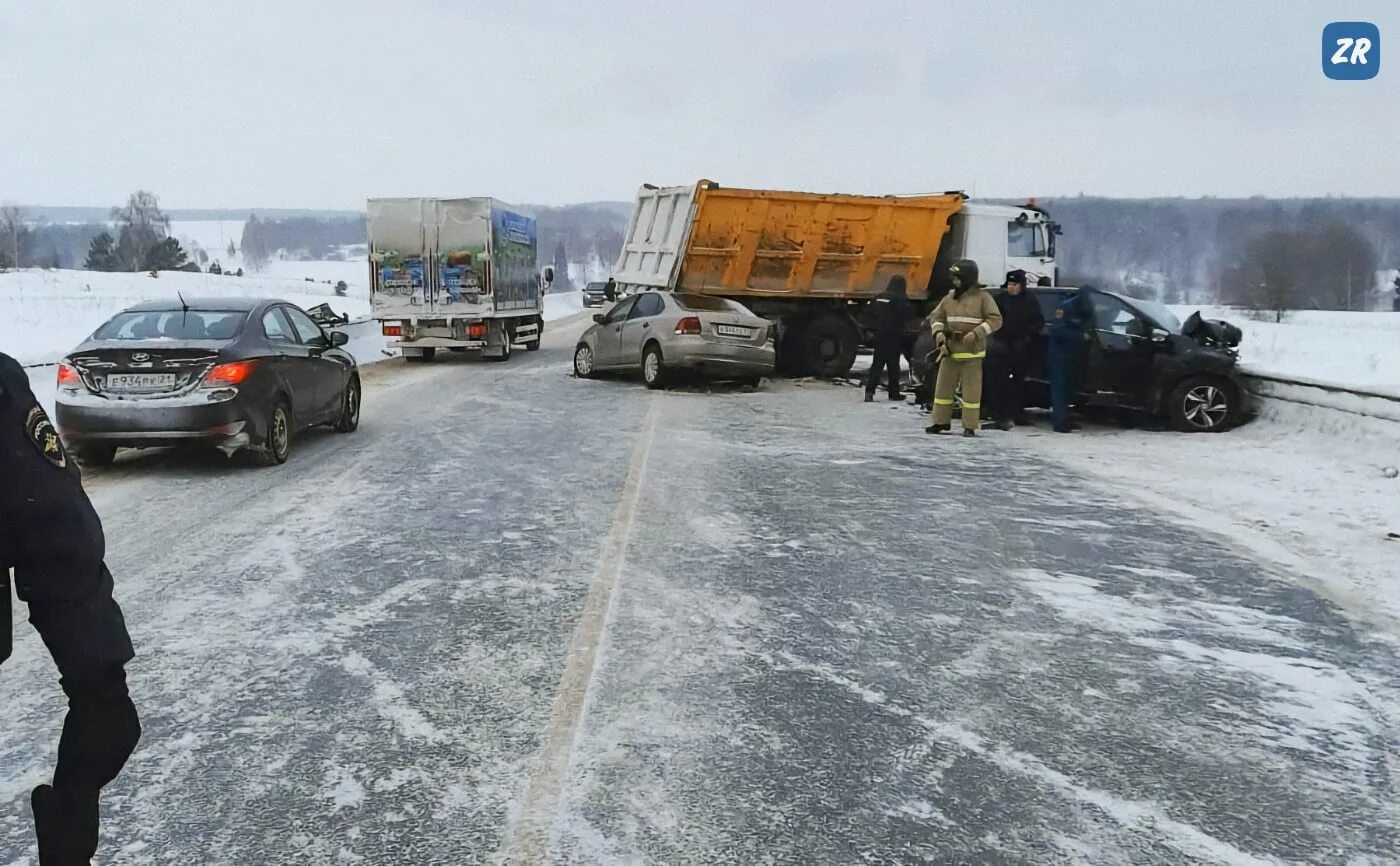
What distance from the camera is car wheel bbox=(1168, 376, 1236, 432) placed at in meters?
12.4

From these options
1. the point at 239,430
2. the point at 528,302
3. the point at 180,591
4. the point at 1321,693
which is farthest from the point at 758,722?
the point at 528,302

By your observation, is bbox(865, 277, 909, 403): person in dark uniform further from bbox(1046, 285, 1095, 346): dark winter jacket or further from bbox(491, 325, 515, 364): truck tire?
bbox(491, 325, 515, 364): truck tire

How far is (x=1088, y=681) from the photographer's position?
4.65 meters

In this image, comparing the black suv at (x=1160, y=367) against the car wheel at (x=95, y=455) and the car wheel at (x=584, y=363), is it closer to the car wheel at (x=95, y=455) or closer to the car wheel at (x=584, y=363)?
the car wheel at (x=584, y=363)

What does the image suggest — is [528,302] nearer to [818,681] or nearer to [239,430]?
[239,430]

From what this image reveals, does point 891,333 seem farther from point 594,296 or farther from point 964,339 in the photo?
point 594,296

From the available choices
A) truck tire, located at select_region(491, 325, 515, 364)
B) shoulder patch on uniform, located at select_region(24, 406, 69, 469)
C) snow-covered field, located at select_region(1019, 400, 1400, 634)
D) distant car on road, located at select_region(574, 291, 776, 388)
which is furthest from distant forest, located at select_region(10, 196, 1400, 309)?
shoulder patch on uniform, located at select_region(24, 406, 69, 469)

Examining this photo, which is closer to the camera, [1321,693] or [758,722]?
[758,722]

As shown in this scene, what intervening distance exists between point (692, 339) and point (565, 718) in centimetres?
1209

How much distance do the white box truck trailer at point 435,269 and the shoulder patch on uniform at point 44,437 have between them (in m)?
19.5

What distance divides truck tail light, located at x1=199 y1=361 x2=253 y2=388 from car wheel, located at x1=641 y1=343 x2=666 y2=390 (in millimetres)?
7674

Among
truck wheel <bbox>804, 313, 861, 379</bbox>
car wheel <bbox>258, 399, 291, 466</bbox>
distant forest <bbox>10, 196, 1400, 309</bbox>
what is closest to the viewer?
car wheel <bbox>258, 399, 291, 466</bbox>

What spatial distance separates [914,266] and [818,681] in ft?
49.6

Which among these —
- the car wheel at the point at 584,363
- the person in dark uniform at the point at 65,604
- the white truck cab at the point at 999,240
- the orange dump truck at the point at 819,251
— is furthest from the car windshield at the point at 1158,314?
the person in dark uniform at the point at 65,604
